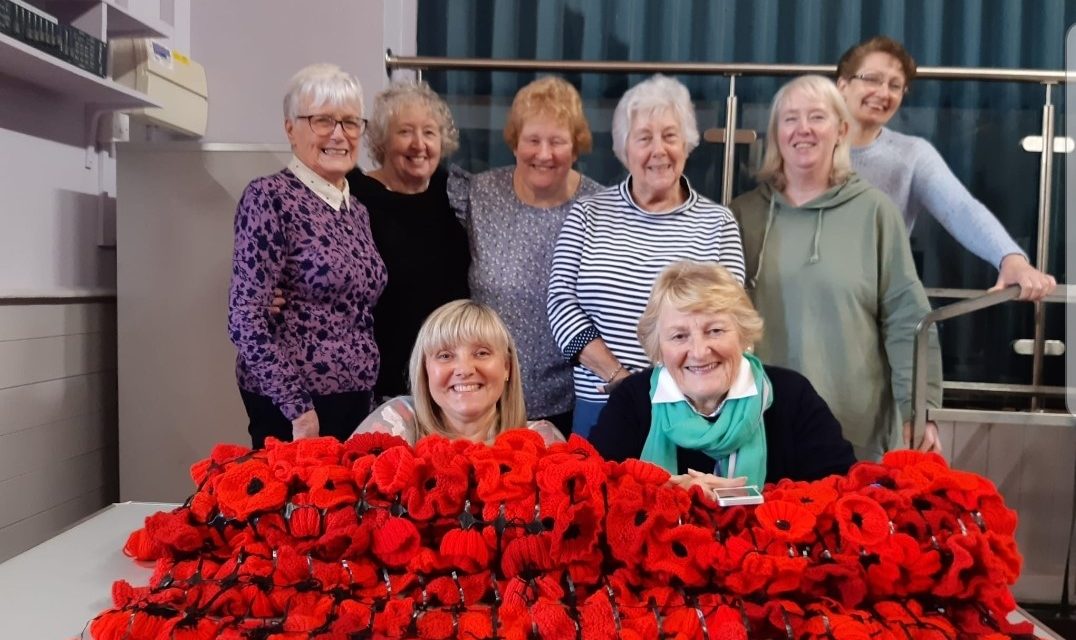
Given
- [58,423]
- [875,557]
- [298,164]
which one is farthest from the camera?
[58,423]

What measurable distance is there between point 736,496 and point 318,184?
1.14 metres

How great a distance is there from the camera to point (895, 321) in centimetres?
176

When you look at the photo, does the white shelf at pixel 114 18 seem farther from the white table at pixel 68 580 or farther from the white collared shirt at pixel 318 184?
the white table at pixel 68 580

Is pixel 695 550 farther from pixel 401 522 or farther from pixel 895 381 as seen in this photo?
pixel 895 381

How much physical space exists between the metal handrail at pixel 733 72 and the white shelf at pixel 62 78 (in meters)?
0.71

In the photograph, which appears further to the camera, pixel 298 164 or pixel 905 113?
pixel 905 113

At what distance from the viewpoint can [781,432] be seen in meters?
1.34

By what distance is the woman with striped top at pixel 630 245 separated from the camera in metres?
1.70

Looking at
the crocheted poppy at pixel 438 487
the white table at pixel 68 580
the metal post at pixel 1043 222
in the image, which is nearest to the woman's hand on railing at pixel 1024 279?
the metal post at pixel 1043 222

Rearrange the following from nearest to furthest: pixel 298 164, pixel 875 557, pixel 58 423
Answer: pixel 875 557
pixel 298 164
pixel 58 423

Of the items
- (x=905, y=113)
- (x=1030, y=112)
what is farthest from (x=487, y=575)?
(x=1030, y=112)

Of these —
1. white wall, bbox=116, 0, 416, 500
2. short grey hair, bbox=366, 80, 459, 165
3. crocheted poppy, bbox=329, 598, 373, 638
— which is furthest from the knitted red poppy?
white wall, bbox=116, 0, 416, 500

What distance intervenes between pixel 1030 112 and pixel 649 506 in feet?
7.12

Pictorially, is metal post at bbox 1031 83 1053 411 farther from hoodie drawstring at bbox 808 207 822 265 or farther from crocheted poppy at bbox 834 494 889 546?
crocheted poppy at bbox 834 494 889 546
